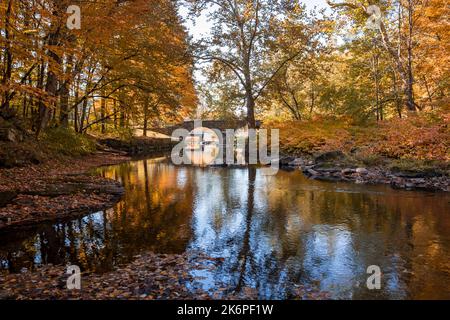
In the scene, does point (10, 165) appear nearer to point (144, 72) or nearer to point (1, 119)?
point (1, 119)

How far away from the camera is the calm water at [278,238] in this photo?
5035 mm

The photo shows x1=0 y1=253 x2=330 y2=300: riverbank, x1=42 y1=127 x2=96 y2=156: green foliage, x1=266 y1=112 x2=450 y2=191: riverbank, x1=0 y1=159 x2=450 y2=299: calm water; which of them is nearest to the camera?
x1=0 y1=253 x2=330 y2=300: riverbank

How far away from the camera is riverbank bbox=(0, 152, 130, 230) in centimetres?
801

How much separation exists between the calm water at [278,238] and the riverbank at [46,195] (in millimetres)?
585

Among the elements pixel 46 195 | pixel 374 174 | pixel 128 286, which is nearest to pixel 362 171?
pixel 374 174

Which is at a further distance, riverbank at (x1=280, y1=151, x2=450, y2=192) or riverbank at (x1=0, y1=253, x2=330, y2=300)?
riverbank at (x1=280, y1=151, x2=450, y2=192)

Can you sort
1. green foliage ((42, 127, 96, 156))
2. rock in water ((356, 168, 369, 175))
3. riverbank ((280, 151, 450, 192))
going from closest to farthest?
riverbank ((280, 151, 450, 192)) < rock in water ((356, 168, 369, 175)) < green foliage ((42, 127, 96, 156))

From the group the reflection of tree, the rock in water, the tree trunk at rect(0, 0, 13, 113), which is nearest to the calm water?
the reflection of tree

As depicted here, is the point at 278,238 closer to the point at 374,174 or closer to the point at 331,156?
the point at 374,174

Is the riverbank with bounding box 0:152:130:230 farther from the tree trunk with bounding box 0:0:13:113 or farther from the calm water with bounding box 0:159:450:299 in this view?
the tree trunk with bounding box 0:0:13:113

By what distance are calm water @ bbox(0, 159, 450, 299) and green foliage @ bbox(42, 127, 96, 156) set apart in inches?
325

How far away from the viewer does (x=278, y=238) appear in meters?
7.04

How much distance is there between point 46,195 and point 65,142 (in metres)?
10.9
